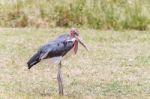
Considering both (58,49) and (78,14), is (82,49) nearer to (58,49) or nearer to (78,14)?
(78,14)

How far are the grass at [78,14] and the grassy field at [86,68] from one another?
52cm

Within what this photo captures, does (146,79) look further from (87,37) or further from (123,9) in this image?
(123,9)

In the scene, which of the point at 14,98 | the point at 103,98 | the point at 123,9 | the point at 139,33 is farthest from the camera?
the point at 123,9

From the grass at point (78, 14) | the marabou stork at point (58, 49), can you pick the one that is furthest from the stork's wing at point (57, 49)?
the grass at point (78, 14)

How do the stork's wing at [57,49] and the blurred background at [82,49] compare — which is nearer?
the stork's wing at [57,49]

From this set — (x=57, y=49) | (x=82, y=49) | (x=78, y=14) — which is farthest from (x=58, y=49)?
(x=78, y=14)

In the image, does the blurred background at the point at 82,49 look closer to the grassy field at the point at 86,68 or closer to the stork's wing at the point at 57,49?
the grassy field at the point at 86,68

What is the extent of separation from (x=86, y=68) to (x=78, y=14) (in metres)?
4.31

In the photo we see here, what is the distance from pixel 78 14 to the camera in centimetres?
1348

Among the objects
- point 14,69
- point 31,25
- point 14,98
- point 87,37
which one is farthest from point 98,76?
point 31,25

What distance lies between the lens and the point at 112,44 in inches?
456

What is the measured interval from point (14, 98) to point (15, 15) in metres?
6.87

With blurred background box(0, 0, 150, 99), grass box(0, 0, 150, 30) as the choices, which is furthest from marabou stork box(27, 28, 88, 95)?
grass box(0, 0, 150, 30)

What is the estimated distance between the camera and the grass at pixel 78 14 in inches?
525
